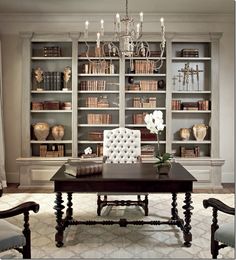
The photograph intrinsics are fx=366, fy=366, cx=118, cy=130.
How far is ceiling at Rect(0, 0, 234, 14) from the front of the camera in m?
5.63

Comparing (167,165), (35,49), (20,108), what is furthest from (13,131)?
(167,165)

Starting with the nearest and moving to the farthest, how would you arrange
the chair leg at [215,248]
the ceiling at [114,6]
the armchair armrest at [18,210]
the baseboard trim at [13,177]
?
the armchair armrest at [18,210] → the chair leg at [215,248] → the ceiling at [114,6] → the baseboard trim at [13,177]

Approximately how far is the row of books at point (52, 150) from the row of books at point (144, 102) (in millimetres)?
1457

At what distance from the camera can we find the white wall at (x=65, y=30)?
626 cm

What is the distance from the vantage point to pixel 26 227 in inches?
104

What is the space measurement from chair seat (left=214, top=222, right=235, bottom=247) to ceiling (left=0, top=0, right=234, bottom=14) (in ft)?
13.2

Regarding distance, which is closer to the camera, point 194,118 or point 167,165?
point 167,165

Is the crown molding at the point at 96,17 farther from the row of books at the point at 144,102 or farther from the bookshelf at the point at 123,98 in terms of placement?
the row of books at the point at 144,102

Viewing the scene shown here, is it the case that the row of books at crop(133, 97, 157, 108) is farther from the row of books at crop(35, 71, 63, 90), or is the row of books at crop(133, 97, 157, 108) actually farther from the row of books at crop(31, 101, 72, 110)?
the row of books at crop(35, 71, 63, 90)

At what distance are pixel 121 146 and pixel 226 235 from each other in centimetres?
253

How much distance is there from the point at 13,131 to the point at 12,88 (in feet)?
2.45

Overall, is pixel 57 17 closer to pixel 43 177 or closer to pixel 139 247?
pixel 43 177

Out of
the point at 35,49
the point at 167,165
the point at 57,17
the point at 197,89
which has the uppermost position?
the point at 57,17

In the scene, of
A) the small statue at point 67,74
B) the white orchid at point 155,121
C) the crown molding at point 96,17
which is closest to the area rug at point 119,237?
the white orchid at point 155,121
